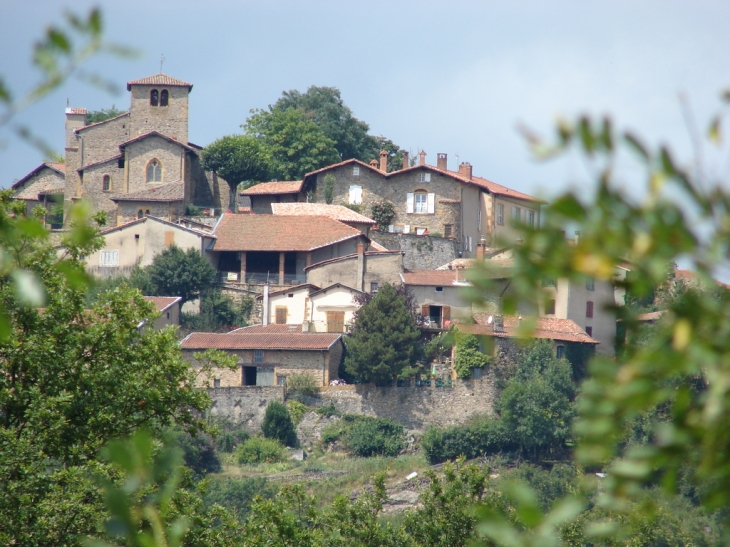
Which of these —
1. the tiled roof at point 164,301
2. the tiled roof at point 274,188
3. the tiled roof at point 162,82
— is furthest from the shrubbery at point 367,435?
the tiled roof at point 162,82

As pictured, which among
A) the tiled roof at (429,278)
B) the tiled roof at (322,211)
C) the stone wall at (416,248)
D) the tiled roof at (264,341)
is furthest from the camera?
the tiled roof at (322,211)

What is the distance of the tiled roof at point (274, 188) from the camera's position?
5128cm

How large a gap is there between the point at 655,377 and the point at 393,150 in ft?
206

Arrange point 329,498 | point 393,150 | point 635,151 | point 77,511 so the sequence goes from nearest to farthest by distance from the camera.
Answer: point 635,151 → point 77,511 → point 329,498 → point 393,150

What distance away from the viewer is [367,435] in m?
37.8

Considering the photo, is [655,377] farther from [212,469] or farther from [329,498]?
[212,469]

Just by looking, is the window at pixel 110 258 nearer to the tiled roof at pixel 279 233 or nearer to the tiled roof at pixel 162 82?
the tiled roof at pixel 279 233

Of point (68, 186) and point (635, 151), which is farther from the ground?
point (68, 186)

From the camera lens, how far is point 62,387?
1178 centimetres

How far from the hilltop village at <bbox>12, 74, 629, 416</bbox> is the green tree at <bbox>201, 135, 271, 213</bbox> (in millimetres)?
600

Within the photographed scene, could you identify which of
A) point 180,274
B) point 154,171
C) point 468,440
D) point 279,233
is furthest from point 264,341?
point 154,171

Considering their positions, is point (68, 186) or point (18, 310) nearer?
point (18, 310)

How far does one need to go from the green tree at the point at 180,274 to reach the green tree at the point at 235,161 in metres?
9.35

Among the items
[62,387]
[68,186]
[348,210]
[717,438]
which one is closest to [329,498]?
[348,210]
